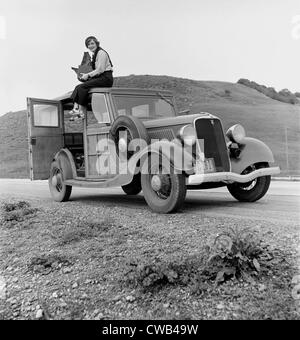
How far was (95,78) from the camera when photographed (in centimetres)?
602

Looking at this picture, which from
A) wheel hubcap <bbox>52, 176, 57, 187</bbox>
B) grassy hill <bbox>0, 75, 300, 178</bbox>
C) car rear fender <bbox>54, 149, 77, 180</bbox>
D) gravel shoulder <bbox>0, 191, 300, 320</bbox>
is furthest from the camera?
grassy hill <bbox>0, 75, 300, 178</bbox>

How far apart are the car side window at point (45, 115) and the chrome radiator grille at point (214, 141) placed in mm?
2962

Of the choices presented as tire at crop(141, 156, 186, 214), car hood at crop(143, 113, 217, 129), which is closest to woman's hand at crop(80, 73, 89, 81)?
car hood at crop(143, 113, 217, 129)

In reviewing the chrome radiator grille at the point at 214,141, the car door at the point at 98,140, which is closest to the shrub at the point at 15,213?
the car door at the point at 98,140

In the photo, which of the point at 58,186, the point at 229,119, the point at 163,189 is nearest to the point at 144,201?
the point at 163,189

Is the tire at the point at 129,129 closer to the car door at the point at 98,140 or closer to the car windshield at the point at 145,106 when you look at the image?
the car door at the point at 98,140

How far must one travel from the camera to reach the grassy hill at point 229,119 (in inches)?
646

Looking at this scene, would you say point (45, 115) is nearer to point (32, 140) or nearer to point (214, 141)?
point (32, 140)

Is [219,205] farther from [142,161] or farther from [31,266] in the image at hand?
[31,266]

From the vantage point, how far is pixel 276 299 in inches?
90.0

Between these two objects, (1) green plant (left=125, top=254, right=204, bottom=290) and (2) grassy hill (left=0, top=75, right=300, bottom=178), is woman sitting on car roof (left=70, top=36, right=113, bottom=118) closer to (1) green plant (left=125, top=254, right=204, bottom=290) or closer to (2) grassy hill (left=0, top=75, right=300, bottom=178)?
(1) green plant (left=125, top=254, right=204, bottom=290)

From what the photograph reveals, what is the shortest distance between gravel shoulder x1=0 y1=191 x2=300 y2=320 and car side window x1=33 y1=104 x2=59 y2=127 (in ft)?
8.13

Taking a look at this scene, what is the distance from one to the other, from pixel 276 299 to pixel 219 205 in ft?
10.4

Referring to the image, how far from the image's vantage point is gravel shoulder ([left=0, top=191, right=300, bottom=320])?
2363 millimetres
